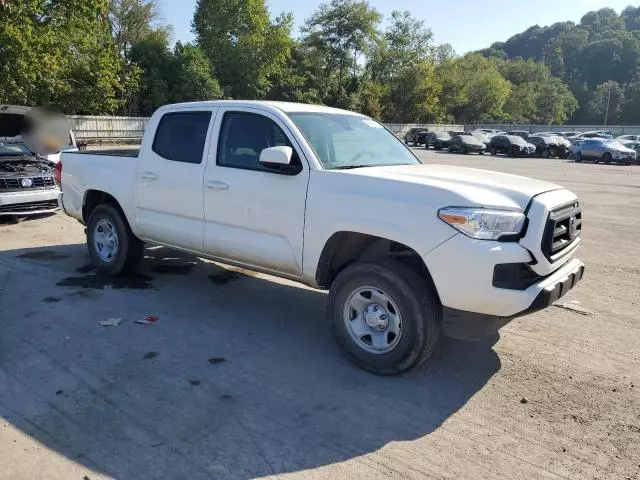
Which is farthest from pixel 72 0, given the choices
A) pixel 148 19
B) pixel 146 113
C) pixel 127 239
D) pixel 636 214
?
pixel 148 19

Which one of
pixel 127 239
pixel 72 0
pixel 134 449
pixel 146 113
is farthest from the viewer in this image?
pixel 146 113

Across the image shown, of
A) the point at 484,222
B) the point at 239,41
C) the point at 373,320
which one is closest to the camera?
the point at 484,222

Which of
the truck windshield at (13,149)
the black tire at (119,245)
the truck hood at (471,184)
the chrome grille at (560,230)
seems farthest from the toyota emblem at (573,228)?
the truck windshield at (13,149)

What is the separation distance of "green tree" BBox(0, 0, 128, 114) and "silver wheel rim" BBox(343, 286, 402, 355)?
55.3 ft

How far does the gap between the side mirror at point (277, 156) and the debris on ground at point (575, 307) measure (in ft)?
11.7

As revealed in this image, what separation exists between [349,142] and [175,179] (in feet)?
5.99

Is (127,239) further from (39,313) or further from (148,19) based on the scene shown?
(148,19)

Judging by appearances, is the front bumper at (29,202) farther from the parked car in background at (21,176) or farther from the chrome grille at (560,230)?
the chrome grille at (560,230)

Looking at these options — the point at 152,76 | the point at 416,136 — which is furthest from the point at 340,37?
the point at 152,76

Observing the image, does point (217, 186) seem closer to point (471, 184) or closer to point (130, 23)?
point (471, 184)

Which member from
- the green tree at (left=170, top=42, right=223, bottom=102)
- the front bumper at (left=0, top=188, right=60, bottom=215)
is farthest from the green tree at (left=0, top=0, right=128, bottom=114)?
the green tree at (left=170, top=42, right=223, bottom=102)

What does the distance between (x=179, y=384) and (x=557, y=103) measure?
109 meters

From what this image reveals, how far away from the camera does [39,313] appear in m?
5.26

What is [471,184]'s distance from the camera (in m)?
4.00
